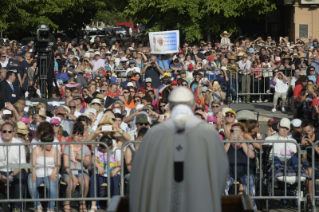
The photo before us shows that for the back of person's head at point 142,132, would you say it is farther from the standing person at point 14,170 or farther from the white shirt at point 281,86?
the white shirt at point 281,86

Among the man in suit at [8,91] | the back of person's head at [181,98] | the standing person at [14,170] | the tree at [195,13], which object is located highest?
the tree at [195,13]

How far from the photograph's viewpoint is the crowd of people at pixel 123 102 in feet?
34.1

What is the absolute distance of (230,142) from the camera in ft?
33.0

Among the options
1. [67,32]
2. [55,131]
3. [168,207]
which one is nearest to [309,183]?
[55,131]

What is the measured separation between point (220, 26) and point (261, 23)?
7168mm

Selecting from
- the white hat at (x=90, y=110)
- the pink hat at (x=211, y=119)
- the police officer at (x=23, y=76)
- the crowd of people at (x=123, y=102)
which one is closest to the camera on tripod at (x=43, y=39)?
the crowd of people at (x=123, y=102)

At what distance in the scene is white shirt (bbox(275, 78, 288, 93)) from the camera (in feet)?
65.0

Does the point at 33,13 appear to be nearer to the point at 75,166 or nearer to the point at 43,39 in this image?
the point at 43,39

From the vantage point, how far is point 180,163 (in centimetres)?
623

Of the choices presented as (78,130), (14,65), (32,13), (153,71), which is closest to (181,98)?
(78,130)

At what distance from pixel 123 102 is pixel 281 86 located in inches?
234

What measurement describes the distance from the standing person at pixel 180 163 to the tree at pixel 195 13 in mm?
23245

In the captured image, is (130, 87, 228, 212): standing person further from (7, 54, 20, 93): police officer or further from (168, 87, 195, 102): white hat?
(7, 54, 20, 93): police officer

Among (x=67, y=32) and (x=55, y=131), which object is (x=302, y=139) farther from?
(x=67, y=32)
